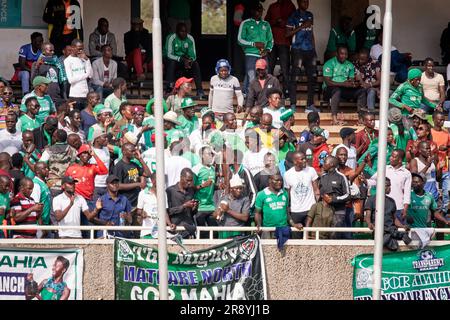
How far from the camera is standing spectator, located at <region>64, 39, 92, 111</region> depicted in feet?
78.0

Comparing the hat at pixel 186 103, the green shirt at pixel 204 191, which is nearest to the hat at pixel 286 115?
the hat at pixel 186 103

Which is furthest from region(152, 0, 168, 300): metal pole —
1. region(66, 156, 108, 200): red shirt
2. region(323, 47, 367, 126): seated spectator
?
region(323, 47, 367, 126): seated spectator

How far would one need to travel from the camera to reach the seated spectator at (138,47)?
25.8 meters

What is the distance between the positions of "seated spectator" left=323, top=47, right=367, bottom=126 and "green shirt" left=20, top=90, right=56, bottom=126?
173 inches

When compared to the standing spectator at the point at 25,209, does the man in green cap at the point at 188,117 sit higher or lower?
higher

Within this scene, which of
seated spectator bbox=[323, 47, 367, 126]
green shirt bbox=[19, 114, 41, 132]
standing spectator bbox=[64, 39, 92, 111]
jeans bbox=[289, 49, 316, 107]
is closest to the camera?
green shirt bbox=[19, 114, 41, 132]

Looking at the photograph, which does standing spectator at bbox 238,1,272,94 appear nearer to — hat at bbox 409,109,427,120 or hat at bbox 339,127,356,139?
hat at bbox 409,109,427,120

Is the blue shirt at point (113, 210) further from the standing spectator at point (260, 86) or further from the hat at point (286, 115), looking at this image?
the standing spectator at point (260, 86)

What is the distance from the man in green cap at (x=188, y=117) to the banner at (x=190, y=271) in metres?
2.54

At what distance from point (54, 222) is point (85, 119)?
2571 millimetres

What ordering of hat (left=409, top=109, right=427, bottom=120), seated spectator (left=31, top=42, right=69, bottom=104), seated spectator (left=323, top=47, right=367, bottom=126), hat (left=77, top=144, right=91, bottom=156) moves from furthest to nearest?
seated spectator (left=323, top=47, right=367, bottom=126), seated spectator (left=31, top=42, right=69, bottom=104), hat (left=409, top=109, right=427, bottom=120), hat (left=77, top=144, right=91, bottom=156)

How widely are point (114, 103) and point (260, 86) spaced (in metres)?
2.18

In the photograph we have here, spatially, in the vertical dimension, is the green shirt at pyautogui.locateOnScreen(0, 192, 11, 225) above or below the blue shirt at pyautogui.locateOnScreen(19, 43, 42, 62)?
below
